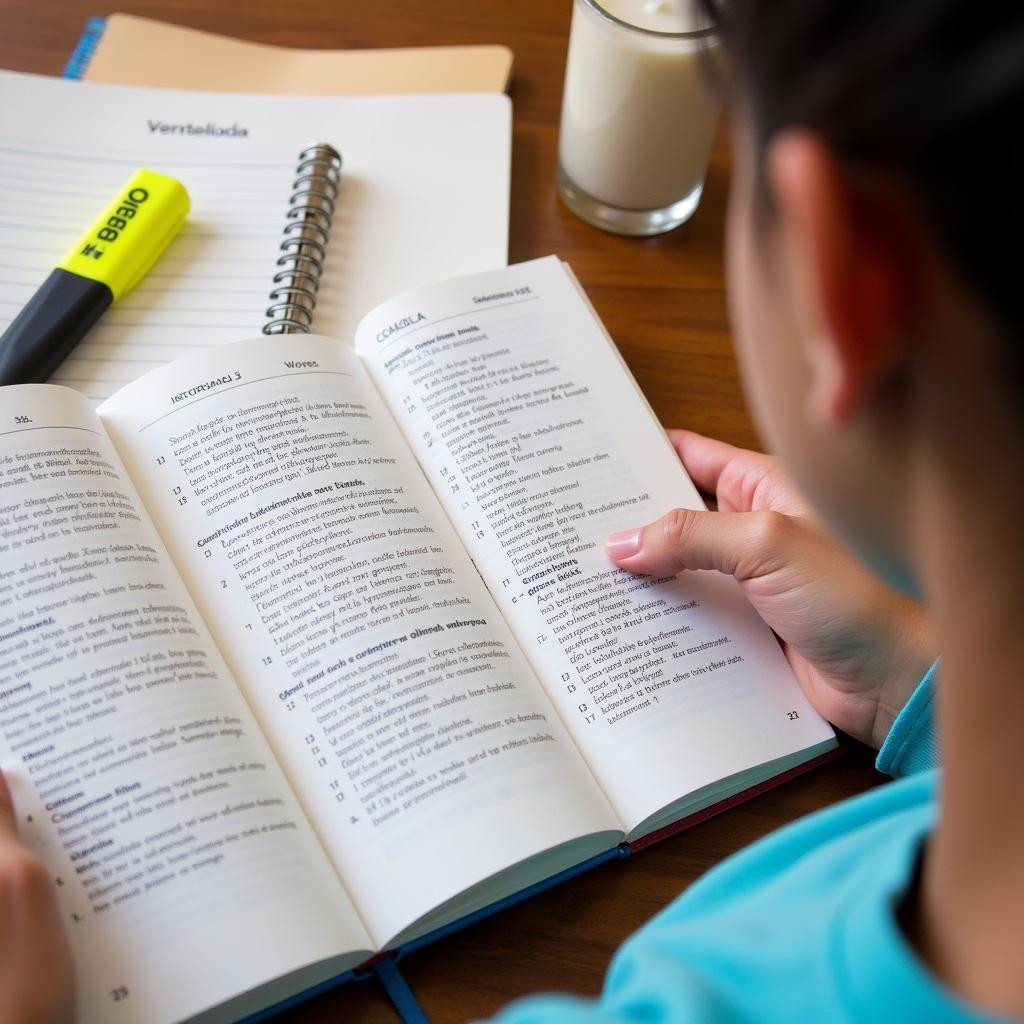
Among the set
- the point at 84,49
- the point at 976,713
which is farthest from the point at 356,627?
the point at 84,49

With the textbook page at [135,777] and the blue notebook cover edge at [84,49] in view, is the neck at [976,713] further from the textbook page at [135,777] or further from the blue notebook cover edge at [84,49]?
the blue notebook cover edge at [84,49]

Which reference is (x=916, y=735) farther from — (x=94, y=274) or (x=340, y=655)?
(x=94, y=274)

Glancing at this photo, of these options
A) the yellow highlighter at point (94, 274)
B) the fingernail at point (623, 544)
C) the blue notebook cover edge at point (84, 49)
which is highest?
the blue notebook cover edge at point (84, 49)

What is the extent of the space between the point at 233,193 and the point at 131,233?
0.36ft

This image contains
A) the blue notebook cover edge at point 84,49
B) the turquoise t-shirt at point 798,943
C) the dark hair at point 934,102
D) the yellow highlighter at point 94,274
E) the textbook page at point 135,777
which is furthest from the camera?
the blue notebook cover edge at point 84,49

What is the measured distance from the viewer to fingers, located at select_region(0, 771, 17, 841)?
0.55m

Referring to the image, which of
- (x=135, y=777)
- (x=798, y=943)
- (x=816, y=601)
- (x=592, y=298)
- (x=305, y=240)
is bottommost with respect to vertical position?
(x=798, y=943)

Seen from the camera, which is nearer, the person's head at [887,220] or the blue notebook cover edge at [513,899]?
the person's head at [887,220]

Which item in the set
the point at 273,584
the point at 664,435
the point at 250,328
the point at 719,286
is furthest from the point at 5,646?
the point at 719,286

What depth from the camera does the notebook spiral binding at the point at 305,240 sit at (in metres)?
0.84

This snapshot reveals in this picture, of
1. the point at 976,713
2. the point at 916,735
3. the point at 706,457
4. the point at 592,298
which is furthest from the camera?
the point at 592,298

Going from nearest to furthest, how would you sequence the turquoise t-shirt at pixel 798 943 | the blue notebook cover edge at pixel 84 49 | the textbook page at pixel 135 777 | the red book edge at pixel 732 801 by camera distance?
the turquoise t-shirt at pixel 798 943, the textbook page at pixel 135 777, the red book edge at pixel 732 801, the blue notebook cover edge at pixel 84 49

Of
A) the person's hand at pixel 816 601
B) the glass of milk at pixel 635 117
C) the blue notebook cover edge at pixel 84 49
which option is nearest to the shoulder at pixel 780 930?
the person's hand at pixel 816 601

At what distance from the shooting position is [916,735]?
0.66 meters
